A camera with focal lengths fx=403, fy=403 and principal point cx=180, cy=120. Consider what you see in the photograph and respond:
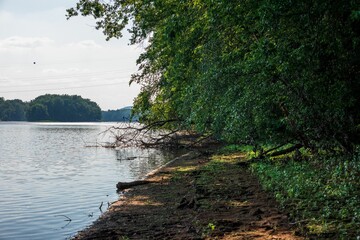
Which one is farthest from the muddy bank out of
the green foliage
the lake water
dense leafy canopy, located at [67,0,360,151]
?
dense leafy canopy, located at [67,0,360,151]

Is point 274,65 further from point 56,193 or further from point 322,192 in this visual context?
point 56,193

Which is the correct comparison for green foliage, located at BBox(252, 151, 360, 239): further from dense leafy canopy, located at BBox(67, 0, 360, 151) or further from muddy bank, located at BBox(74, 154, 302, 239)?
dense leafy canopy, located at BBox(67, 0, 360, 151)

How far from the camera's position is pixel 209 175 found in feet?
55.8

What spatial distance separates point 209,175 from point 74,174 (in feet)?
30.9

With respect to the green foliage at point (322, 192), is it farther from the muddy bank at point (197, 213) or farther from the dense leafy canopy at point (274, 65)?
the dense leafy canopy at point (274, 65)

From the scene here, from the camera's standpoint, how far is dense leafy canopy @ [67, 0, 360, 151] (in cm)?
884

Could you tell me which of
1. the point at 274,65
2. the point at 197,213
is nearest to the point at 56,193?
the point at 197,213

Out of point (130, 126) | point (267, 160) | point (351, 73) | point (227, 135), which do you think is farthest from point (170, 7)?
point (130, 126)

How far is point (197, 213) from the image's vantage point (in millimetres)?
10180

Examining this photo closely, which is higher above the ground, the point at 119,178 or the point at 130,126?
the point at 130,126

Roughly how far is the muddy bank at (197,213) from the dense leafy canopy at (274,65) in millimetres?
2279

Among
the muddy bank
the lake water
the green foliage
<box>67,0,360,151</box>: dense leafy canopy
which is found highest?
<box>67,0,360,151</box>: dense leafy canopy

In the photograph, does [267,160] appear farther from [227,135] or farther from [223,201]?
[223,201]

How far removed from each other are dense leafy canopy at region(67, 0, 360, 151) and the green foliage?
1268 millimetres
